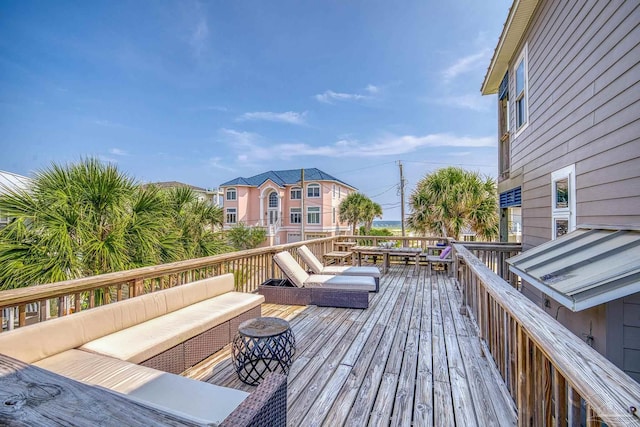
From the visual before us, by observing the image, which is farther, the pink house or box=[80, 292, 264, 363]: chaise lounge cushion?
the pink house

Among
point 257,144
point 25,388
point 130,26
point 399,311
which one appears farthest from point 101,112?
point 25,388

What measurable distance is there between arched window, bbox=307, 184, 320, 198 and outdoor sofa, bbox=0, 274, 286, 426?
75.8 feet

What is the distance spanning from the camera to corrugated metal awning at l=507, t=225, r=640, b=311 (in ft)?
6.18

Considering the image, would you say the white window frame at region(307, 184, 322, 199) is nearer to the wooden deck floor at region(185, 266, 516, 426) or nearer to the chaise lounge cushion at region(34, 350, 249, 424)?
the wooden deck floor at region(185, 266, 516, 426)

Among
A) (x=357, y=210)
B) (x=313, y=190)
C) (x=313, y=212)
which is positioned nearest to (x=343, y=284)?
(x=357, y=210)

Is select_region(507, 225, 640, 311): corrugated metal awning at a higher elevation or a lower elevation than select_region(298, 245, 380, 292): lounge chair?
higher

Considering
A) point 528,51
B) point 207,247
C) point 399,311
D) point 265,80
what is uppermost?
point 265,80

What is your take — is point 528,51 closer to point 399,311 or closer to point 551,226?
point 551,226

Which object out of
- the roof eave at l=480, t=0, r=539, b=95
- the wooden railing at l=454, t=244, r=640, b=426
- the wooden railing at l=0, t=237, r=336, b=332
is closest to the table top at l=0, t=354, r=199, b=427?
the wooden railing at l=454, t=244, r=640, b=426

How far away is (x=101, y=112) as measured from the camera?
648 inches

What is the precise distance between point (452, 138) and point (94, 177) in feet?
67.9

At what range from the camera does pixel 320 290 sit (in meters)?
4.51

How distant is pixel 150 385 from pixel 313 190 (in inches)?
979

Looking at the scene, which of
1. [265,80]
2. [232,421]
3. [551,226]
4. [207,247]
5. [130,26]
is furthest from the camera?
[265,80]
